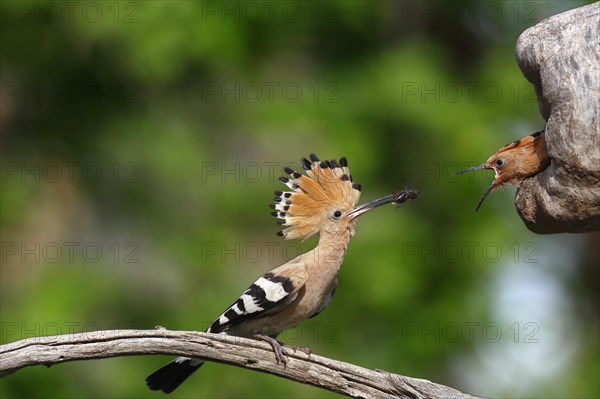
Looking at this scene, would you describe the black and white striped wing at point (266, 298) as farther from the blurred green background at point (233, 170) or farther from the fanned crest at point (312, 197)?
the blurred green background at point (233, 170)

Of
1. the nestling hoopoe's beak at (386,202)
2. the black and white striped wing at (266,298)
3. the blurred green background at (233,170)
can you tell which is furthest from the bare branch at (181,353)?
the blurred green background at (233,170)

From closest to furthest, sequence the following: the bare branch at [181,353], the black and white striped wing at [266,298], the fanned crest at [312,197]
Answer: the bare branch at [181,353]
the black and white striped wing at [266,298]
the fanned crest at [312,197]

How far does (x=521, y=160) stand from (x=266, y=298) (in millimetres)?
1263

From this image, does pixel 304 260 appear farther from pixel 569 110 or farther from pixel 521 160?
pixel 569 110

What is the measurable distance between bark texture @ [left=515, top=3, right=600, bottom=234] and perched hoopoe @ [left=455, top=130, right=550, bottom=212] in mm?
191

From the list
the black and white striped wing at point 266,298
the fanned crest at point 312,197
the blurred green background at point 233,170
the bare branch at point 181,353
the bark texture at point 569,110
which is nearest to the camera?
the bark texture at point 569,110

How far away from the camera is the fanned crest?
15.1ft

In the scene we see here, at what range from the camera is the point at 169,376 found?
184 inches

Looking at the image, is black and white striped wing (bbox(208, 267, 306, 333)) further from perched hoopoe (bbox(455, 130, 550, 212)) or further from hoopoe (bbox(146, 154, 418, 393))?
perched hoopoe (bbox(455, 130, 550, 212))

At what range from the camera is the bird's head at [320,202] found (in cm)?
461

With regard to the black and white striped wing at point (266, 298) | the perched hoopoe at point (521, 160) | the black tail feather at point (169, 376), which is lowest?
the black tail feather at point (169, 376)

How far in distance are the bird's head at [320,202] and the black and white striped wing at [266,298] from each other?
0.27 metres

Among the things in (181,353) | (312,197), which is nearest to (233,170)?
(312,197)

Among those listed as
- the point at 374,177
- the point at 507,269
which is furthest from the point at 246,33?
the point at 507,269
